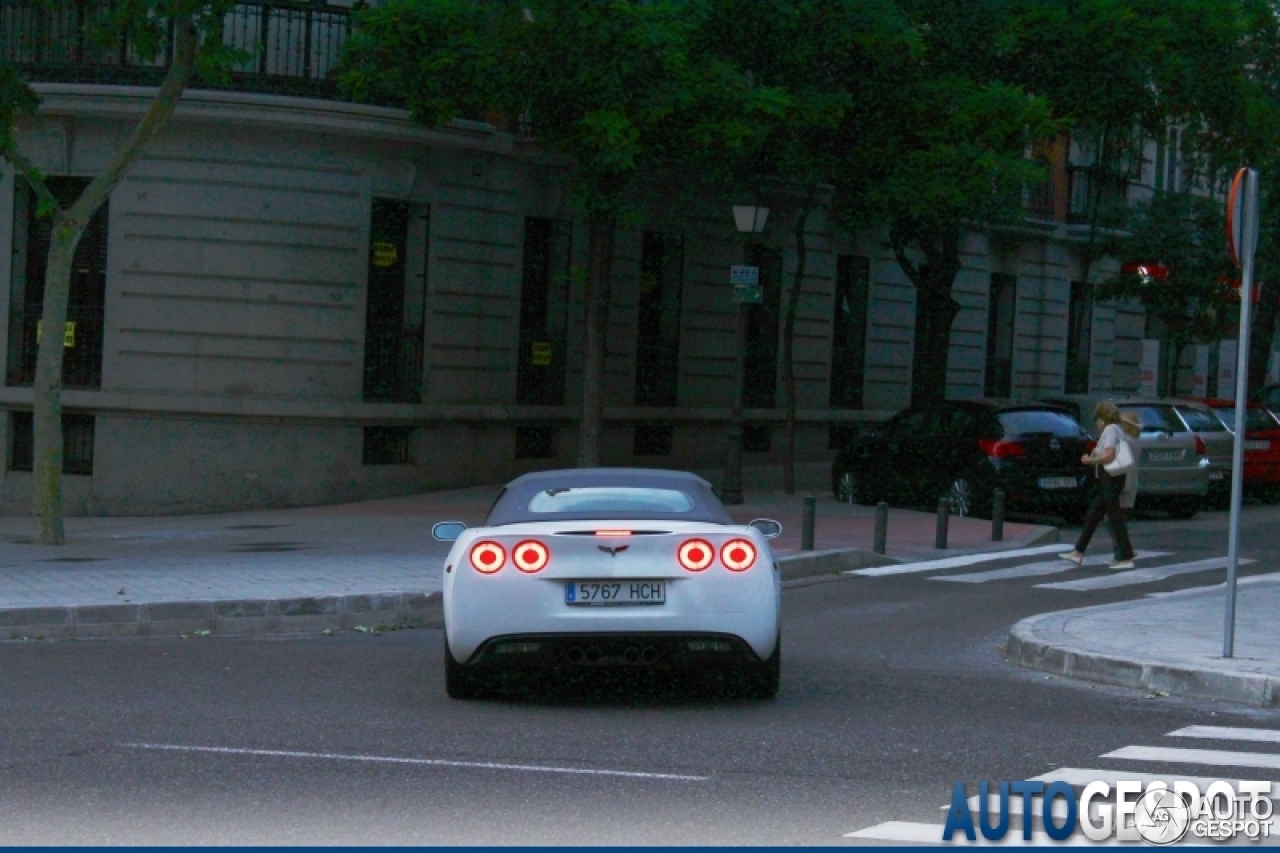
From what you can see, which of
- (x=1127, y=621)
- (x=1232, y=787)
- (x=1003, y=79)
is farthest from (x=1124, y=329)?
(x=1232, y=787)

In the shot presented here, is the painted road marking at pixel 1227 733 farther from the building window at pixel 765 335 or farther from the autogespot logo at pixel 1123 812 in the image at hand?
the building window at pixel 765 335

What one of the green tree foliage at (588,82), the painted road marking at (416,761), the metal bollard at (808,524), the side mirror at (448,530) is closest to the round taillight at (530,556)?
the side mirror at (448,530)

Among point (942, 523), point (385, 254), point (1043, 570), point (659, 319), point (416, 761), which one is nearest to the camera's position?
point (416, 761)

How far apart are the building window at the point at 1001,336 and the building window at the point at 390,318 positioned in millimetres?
16527

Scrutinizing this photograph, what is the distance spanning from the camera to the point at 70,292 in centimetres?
2492

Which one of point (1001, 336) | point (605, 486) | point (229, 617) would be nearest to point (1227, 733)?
point (605, 486)

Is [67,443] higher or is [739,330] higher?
[739,330]

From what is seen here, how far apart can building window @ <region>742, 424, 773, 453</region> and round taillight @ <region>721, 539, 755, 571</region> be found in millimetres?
22163

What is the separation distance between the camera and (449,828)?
6766 millimetres

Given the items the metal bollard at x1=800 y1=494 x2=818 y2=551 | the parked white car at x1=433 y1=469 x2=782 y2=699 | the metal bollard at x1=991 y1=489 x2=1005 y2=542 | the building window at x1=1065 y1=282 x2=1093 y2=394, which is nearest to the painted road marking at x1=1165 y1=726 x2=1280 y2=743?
the parked white car at x1=433 y1=469 x2=782 y2=699

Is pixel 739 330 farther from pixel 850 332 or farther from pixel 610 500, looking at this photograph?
pixel 610 500

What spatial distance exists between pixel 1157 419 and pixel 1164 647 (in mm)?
13881

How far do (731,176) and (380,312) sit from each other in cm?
510

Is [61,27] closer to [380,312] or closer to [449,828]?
[380,312]
